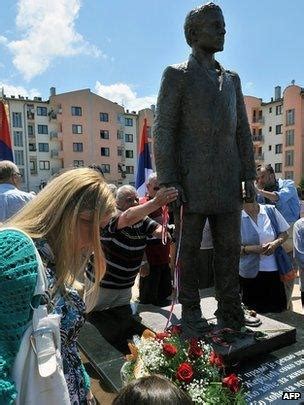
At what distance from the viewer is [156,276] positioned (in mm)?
4820

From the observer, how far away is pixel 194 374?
225 centimetres

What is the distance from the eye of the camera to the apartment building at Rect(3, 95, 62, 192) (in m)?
50.4

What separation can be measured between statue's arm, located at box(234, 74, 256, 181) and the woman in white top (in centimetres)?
71

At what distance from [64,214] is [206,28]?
237cm

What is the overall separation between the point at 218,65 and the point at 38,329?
2.95 metres

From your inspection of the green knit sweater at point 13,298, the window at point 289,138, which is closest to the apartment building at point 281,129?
the window at point 289,138

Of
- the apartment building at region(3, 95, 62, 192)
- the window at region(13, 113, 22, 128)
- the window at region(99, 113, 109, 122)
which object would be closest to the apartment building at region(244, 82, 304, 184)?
the window at region(99, 113, 109, 122)

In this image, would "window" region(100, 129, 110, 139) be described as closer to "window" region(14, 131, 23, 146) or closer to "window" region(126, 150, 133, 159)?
"window" region(126, 150, 133, 159)

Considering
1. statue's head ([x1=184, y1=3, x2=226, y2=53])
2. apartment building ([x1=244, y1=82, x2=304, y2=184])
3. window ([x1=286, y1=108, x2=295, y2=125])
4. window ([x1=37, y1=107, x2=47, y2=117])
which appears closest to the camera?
statue's head ([x1=184, y1=3, x2=226, y2=53])

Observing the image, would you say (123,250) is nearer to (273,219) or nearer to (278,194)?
(273,219)

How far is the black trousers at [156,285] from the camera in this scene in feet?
15.3

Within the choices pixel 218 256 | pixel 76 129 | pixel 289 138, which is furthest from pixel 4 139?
pixel 289 138

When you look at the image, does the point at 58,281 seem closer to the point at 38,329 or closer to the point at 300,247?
the point at 38,329

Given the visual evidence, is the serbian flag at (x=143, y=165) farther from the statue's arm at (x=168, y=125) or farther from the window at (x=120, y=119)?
the window at (x=120, y=119)
